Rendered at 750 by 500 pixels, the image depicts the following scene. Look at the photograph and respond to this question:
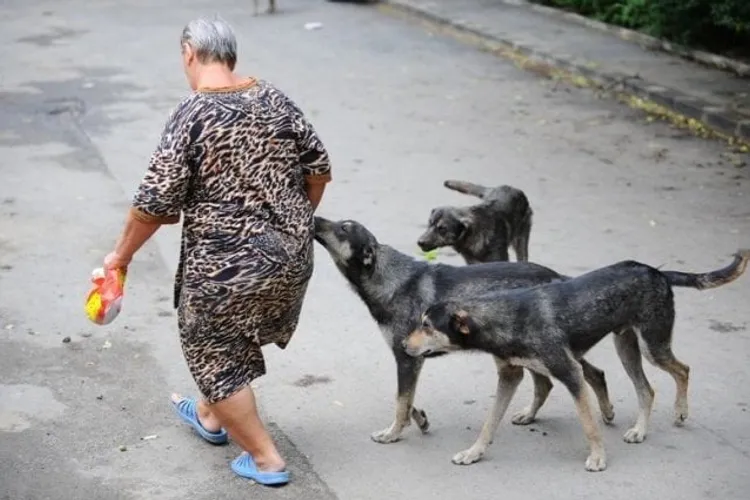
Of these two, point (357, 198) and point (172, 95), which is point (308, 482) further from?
point (172, 95)

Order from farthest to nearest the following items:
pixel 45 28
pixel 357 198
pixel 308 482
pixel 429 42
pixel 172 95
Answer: pixel 45 28 < pixel 429 42 < pixel 172 95 < pixel 357 198 < pixel 308 482

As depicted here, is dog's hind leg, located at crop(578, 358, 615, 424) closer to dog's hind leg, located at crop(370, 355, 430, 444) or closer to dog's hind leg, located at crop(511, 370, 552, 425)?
dog's hind leg, located at crop(511, 370, 552, 425)

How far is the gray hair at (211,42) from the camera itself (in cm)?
566

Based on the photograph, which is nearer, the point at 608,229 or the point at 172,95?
the point at 608,229

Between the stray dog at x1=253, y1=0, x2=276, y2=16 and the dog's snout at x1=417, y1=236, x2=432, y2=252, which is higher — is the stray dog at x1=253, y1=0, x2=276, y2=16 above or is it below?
below

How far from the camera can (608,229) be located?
10109 mm

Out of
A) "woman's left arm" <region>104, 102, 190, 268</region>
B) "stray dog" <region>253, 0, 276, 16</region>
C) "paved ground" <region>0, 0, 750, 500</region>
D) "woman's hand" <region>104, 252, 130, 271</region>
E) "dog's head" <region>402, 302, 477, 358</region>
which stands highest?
"woman's left arm" <region>104, 102, 190, 268</region>

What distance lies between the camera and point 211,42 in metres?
5.66

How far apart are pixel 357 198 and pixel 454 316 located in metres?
5.16

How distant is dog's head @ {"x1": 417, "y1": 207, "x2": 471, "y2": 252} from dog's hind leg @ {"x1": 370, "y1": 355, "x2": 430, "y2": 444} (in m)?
1.68

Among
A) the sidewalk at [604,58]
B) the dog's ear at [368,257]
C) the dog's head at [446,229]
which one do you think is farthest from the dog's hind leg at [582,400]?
the sidewalk at [604,58]

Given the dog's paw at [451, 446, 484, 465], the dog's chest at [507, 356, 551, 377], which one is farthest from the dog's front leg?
the dog's chest at [507, 356, 551, 377]

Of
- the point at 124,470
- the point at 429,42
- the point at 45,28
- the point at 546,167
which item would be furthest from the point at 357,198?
the point at 45,28

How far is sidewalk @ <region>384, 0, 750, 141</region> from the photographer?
→ 550 inches
